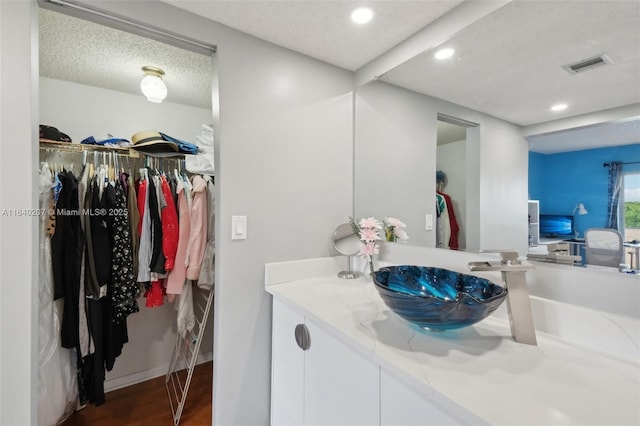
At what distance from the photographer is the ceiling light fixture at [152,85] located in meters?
1.74

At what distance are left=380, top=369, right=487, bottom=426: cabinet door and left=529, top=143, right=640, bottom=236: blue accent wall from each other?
76cm

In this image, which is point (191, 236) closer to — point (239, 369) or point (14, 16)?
point (239, 369)

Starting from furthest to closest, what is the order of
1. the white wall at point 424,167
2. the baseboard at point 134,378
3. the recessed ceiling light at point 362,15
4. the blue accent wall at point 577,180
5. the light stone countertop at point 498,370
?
the baseboard at point 134,378
the recessed ceiling light at point 362,15
the white wall at point 424,167
the blue accent wall at point 577,180
the light stone countertop at point 498,370

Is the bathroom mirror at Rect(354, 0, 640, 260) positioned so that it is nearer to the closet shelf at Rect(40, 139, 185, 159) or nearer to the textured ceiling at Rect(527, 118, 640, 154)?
the textured ceiling at Rect(527, 118, 640, 154)

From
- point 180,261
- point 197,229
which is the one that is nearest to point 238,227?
point 197,229

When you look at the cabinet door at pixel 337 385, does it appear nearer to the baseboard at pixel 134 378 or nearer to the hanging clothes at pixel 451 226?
the hanging clothes at pixel 451 226

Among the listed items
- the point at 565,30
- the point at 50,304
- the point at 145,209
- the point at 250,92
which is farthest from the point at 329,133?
the point at 50,304

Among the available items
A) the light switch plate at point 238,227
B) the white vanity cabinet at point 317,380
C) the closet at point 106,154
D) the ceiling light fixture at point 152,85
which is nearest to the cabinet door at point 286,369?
the white vanity cabinet at point 317,380

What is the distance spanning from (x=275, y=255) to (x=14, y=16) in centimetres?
135

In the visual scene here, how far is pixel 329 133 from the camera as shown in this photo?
166cm

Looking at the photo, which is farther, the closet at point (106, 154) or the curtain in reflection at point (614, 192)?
the closet at point (106, 154)

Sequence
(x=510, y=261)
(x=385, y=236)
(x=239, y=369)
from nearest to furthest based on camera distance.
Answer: (x=510, y=261), (x=239, y=369), (x=385, y=236)

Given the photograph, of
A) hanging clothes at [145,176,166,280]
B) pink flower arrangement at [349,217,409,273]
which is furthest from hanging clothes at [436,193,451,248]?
hanging clothes at [145,176,166,280]

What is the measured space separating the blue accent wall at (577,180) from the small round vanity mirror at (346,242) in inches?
34.5
